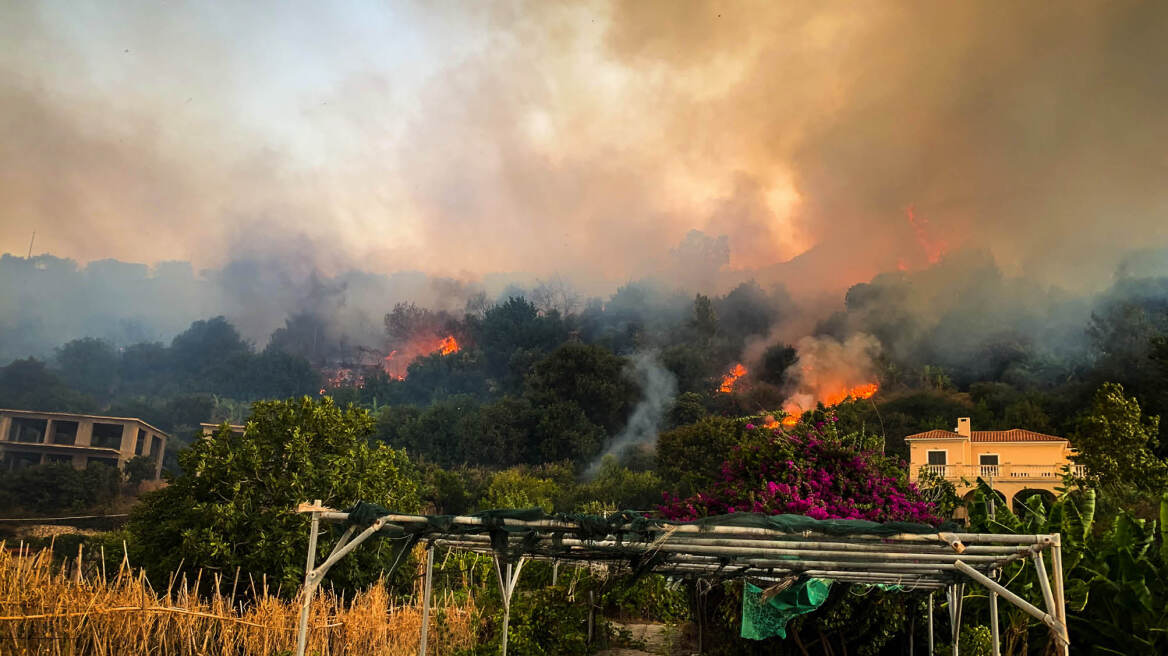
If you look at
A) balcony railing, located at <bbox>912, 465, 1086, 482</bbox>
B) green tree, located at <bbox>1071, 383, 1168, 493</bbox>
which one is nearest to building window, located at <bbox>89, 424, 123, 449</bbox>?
balcony railing, located at <bbox>912, 465, 1086, 482</bbox>

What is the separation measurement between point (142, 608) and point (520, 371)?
7487 centimetres

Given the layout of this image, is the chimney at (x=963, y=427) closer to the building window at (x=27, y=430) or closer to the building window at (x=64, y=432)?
the building window at (x=64, y=432)

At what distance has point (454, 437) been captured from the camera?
64500 millimetres

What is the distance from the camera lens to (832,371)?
239 ft

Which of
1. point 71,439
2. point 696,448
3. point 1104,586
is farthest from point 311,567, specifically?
point 71,439

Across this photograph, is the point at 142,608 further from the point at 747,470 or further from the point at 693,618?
the point at 693,618

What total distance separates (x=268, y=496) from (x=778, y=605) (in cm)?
1132

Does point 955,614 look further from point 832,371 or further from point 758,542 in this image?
point 832,371

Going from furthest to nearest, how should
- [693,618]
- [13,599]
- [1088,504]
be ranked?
[693,618]
[1088,504]
[13,599]

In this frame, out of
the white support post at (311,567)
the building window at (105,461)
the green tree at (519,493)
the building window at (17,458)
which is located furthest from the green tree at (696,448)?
the building window at (17,458)

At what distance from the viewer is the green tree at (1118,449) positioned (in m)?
24.3

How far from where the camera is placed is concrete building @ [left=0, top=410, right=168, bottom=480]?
179ft

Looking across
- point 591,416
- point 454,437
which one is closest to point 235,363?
point 454,437

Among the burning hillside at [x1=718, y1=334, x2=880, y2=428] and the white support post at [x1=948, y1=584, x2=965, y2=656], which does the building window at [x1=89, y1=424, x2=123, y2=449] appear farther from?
the white support post at [x1=948, y1=584, x2=965, y2=656]
